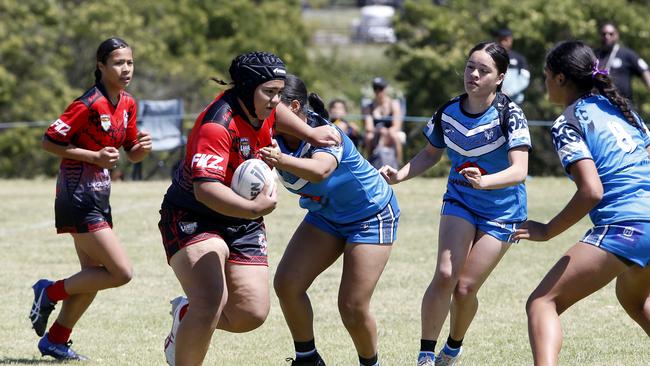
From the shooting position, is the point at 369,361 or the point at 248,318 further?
the point at 369,361

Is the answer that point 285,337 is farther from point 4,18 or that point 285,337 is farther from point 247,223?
point 4,18

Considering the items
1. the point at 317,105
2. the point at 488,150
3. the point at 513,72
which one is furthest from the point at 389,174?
the point at 513,72

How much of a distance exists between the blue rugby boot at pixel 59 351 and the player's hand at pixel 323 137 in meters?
2.22

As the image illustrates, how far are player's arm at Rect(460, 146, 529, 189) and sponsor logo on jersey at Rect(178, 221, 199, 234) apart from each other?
1.39 m

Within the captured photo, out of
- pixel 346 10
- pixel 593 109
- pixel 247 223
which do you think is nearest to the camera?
pixel 593 109

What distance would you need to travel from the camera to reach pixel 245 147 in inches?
209

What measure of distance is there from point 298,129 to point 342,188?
0.52 metres

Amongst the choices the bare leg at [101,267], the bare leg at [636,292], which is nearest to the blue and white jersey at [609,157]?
the bare leg at [636,292]

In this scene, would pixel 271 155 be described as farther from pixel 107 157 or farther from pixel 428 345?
pixel 107 157

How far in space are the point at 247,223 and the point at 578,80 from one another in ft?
5.78

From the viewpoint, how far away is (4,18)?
73.7 feet

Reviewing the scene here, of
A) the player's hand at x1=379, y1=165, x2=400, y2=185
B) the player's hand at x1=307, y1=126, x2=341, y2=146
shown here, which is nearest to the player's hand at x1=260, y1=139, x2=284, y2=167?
the player's hand at x1=307, y1=126, x2=341, y2=146

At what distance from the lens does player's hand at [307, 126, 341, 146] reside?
562 centimetres

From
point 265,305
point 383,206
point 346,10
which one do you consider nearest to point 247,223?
point 265,305
